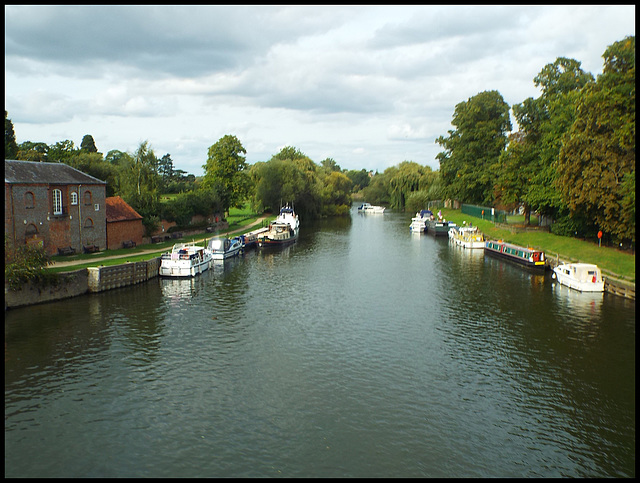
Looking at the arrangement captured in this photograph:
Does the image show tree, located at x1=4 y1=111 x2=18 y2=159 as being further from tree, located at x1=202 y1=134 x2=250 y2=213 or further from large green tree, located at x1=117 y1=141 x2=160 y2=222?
tree, located at x1=202 y1=134 x2=250 y2=213

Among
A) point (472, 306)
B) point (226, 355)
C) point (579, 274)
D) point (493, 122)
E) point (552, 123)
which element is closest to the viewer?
point (226, 355)

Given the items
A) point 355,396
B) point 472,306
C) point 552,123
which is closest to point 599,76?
point 552,123

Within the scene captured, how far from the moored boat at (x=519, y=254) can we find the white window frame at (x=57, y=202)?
47.5 meters

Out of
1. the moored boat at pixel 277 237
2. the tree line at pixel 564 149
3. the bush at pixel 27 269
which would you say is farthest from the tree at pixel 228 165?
the bush at pixel 27 269

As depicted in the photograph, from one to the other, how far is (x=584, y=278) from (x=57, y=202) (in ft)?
157

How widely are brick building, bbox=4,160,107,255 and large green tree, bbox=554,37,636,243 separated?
47.1m

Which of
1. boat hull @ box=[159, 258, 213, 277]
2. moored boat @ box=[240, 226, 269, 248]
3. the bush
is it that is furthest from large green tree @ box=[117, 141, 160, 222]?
the bush

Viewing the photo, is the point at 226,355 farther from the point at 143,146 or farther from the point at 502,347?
the point at 143,146

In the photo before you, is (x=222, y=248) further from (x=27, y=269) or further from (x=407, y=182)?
(x=407, y=182)

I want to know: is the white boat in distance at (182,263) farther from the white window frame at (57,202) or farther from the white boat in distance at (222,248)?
the white window frame at (57,202)

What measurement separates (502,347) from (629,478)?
12665mm

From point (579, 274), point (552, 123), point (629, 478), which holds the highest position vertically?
point (552, 123)

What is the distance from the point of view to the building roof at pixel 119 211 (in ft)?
186

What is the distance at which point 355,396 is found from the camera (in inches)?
949
